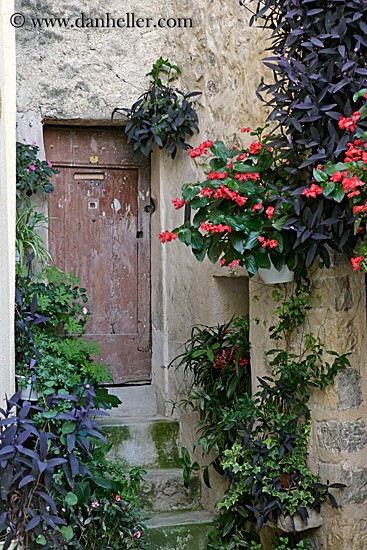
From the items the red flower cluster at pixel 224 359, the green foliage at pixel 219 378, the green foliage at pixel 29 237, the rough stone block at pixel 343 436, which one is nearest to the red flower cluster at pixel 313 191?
the rough stone block at pixel 343 436

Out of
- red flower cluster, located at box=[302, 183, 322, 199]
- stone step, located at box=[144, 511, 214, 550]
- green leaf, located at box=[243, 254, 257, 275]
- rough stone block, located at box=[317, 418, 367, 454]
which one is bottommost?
stone step, located at box=[144, 511, 214, 550]

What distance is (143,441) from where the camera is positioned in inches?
166

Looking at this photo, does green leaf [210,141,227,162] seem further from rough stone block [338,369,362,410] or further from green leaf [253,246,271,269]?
rough stone block [338,369,362,410]

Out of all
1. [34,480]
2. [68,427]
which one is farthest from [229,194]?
[34,480]

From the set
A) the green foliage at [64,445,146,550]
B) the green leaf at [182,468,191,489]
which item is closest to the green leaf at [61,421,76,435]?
the green foliage at [64,445,146,550]

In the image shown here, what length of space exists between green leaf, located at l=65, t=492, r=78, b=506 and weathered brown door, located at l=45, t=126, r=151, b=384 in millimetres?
1867

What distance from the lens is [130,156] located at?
483 cm

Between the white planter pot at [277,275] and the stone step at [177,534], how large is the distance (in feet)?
4.90

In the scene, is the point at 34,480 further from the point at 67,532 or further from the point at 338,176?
the point at 338,176

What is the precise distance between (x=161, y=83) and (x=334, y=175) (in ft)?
7.96

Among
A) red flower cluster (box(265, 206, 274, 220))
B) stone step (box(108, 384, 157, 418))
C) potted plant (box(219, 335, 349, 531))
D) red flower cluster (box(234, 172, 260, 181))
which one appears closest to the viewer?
red flower cluster (box(265, 206, 274, 220))

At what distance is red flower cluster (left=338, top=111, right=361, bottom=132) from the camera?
93.9 inches

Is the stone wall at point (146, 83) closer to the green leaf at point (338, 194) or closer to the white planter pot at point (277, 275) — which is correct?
the white planter pot at point (277, 275)

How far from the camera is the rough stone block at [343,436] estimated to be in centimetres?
288
